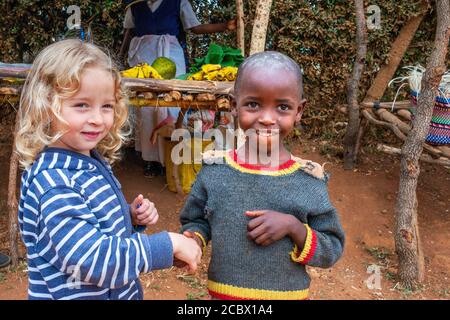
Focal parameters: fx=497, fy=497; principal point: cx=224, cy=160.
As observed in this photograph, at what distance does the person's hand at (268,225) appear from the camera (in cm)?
146

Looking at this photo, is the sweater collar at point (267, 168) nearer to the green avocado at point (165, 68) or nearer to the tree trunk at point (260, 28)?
the tree trunk at point (260, 28)

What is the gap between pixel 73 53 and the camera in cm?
146

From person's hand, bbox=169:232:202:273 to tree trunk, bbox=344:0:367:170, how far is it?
4218mm

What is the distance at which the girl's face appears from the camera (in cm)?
143

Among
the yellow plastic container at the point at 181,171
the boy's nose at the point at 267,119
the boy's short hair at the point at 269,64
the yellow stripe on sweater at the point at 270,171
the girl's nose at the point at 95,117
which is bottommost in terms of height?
the yellow plastic container at the point at 181,171

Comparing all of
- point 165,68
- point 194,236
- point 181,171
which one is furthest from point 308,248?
point 181,171

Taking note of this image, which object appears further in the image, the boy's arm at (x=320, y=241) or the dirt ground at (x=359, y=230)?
the dirt ground at (x=359, y=230)

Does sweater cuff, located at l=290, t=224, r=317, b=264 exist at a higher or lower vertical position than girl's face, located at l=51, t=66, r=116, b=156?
lower

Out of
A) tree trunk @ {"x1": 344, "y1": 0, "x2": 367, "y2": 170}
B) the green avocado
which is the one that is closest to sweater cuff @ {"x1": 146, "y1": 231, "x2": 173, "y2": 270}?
the green avocado

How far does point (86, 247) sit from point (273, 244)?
56 cm

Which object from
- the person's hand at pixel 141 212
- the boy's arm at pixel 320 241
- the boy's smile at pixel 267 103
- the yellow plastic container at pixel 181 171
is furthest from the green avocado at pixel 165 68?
the boy's arm at pixel 320 241

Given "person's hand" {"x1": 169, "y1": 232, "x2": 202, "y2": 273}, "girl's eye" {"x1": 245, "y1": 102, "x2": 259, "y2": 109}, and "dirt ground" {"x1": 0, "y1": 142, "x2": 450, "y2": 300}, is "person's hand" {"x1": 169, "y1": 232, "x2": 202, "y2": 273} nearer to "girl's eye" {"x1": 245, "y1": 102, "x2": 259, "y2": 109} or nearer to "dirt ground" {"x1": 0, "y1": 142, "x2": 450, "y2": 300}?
"girl's eye" {"x1": 245, "y1": 102, "x2": 259, "y2": 109}

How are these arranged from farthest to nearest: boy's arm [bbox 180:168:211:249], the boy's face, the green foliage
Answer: the green foliage → boy's arm [bbox 180:168:211:249] → the boy's face

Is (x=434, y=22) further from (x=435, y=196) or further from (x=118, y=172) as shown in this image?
(x=118, y=172)
